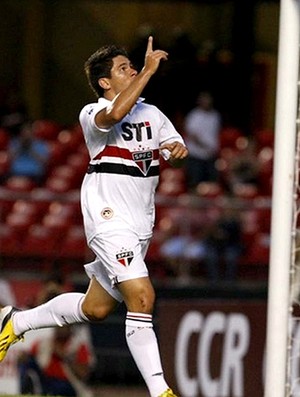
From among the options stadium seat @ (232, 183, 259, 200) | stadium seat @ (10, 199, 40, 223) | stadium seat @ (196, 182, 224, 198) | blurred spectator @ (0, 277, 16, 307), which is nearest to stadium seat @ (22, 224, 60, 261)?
stadium seat @ (10, 199, 40, 223)

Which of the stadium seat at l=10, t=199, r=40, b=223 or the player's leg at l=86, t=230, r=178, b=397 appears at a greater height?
the stadium seat at l=10, t=199, r=40, b=223

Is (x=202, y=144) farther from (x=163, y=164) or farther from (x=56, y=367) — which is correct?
(x=56, y=367)

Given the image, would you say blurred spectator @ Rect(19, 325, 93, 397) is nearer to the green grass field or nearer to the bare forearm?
the green grass field

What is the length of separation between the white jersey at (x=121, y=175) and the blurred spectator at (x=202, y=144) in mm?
8951

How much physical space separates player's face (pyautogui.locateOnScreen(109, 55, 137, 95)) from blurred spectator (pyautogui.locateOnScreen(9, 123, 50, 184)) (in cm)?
876

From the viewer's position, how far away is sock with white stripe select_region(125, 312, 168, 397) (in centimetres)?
742

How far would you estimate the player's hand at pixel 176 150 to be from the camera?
7.59 m

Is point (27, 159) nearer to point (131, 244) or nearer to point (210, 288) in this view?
Result: point (210, 288)

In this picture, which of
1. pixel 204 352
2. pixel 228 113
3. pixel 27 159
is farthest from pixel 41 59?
pixel 204 352

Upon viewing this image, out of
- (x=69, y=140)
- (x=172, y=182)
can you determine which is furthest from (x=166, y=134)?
(x=69, y=140)

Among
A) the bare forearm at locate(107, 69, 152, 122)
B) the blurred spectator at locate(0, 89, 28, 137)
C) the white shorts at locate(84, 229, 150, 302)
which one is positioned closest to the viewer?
the bare forearm at locate(107, 69, 152, 122)

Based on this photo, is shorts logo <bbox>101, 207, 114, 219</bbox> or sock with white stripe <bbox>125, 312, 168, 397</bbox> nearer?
sock with white stripe <bbox>125, 312, 168, 397</bbox>

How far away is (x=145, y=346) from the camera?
7.47 metres

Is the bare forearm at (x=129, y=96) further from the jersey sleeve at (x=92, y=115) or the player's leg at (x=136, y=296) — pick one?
the player's leg at (x=136, y=296)
